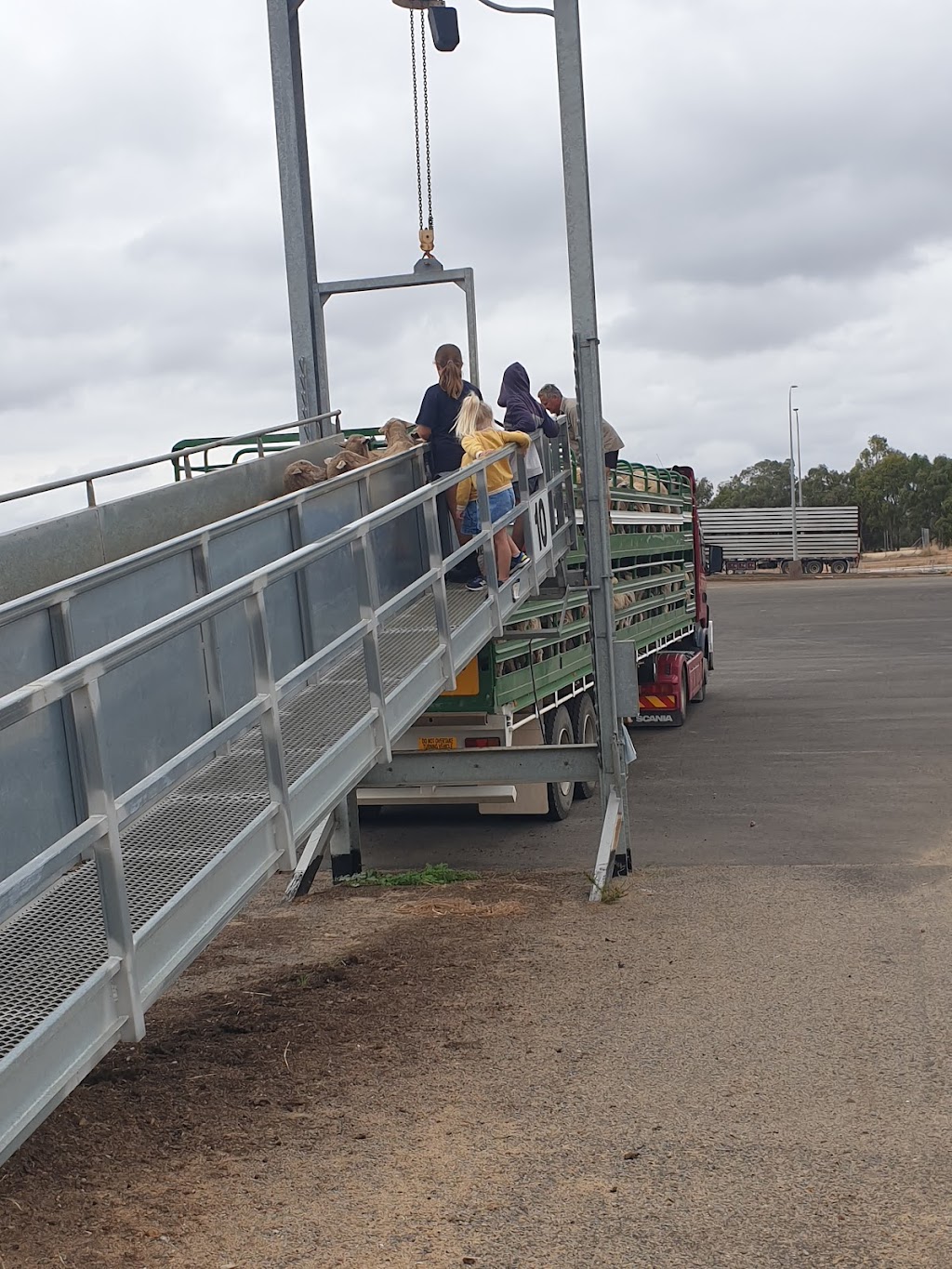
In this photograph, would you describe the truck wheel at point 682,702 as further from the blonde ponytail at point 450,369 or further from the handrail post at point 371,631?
the handrail post at point 371,631

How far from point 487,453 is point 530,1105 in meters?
4.57

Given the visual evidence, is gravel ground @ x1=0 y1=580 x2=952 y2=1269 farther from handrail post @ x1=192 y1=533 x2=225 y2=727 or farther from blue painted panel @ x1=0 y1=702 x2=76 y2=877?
handrail post @ x1=192 y1=533 x2=225 y2=727

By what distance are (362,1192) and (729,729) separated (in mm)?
13137

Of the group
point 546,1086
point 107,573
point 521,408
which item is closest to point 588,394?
point 521,408

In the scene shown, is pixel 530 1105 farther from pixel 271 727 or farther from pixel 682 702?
pixel 682 702

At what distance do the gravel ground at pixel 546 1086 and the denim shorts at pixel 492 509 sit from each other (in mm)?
2421

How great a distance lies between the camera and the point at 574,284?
9.42m

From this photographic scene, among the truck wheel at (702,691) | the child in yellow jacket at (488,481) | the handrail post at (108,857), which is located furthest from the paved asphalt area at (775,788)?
the handrail post at (108,857)

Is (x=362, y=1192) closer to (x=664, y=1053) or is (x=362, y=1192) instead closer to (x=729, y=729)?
(x=664, y=1053)

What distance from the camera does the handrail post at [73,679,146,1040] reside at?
161 inches

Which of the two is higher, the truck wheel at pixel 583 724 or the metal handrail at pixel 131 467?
the metal handrail at pixel 131 467

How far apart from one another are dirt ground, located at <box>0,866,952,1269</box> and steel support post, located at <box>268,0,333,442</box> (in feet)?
14.6

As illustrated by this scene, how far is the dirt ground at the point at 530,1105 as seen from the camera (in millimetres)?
4285

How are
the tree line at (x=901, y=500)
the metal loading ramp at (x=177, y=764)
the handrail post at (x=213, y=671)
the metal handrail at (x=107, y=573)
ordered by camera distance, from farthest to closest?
1. the tree line at (x=901, y=500)
2. the handrail post at (x=213, y=671)
3. the metal handrail at (x=107, y=573)
4. the metal loading ramp at (x=177, y=764)
